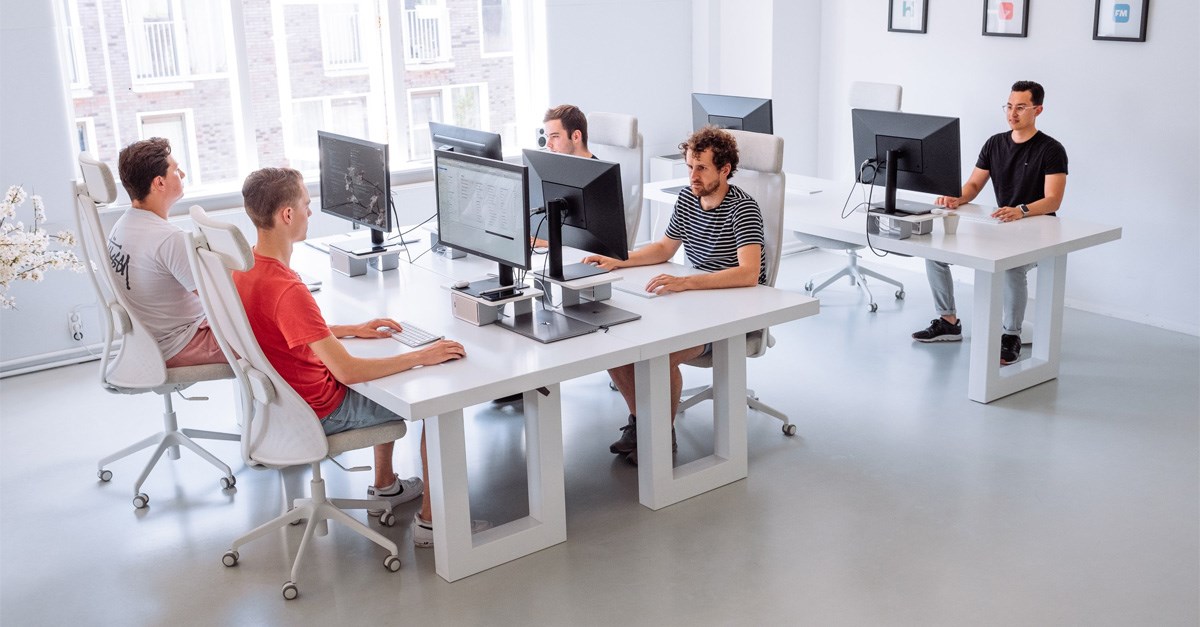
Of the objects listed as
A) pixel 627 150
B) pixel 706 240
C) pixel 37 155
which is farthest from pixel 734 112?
pixel 37 155

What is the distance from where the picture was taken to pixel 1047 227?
4.93m

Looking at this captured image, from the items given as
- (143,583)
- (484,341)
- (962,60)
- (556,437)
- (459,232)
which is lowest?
(143,583)

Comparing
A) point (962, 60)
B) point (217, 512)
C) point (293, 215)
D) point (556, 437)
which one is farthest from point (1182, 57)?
point (217, 512)

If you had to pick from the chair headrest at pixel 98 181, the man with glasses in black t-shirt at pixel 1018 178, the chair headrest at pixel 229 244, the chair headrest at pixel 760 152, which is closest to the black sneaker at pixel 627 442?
the chair headrest at pixel 760 152

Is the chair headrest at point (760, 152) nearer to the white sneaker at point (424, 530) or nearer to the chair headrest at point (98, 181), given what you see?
the white sneaker at point (424, 530)

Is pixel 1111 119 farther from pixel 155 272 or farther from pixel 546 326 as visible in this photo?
pixel 155 272

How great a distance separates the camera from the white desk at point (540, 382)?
3.25m

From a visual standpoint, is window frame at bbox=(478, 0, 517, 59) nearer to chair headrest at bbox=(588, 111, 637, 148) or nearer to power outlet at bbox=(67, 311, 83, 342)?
chair headrest at bbox=(588, 111, 637, 148)

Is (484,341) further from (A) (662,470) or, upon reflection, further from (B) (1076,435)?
(B) (1076,435)

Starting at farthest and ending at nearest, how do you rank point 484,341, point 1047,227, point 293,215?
point 1047,227 < point 484,341 < point 293,215

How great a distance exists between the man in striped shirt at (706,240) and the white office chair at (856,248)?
166 centimetres

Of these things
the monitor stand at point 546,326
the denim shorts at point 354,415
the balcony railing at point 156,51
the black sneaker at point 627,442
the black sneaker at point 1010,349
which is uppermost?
the balcony railing at point 156,51

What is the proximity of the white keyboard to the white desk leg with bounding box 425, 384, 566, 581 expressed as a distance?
1.02ft

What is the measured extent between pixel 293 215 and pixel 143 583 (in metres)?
1.26
